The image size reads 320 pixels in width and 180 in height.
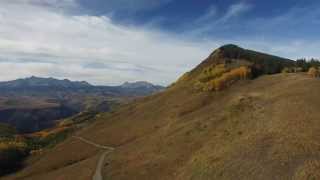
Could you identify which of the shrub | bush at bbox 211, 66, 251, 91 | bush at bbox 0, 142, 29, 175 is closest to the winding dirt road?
bush at bbox 0, 142, 29, 175

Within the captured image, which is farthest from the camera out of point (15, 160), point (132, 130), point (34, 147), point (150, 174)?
point (34, 147)

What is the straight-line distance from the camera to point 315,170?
169ft

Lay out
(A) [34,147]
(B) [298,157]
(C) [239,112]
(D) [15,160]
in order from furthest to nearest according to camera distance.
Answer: (A) [34,147], (D) [15,160], (C) [239,112], (B) [298,157]

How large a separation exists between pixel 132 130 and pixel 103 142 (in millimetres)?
→ 10142

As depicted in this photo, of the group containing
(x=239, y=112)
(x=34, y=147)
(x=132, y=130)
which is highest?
(x=239, y=112)

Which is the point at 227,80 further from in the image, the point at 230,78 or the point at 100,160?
the point at 100,160

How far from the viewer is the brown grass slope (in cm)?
5831

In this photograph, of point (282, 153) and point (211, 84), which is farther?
point (211, 84)

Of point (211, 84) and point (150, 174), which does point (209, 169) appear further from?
point (211, 84)

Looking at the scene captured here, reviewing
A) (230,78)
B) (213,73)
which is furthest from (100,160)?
(213,73)

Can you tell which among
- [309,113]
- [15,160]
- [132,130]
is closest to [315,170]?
[309,113]

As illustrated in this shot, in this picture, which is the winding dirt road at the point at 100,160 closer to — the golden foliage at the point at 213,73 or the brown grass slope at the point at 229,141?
the brown grass slope at the point at 229,141

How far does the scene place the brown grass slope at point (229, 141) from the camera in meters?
58.3

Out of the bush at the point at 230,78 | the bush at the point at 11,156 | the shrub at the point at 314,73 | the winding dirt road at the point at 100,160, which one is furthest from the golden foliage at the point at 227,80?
the bush at the point at 11,156
